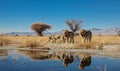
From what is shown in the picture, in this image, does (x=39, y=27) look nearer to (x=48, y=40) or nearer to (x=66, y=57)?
(x=48, y=40)

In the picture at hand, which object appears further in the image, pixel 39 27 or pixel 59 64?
pixel 39 27

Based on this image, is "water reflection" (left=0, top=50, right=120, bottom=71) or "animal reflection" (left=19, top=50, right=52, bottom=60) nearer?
"water reflection" (left=0, top=50, right=120, bottom=71)

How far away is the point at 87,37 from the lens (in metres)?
25.7

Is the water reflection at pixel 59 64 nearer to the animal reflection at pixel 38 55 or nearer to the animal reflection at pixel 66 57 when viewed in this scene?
the animal reflection at pixel 66 57

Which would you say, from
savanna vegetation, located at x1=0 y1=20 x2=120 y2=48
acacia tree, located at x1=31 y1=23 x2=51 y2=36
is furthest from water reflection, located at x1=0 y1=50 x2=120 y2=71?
acacia tree, located at x1=31 y1=23 x2=51 y2=36

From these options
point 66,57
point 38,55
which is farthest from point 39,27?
point 66,57

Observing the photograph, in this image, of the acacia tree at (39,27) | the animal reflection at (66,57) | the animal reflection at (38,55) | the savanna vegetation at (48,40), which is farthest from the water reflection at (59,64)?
the acacia tree at (39,27)

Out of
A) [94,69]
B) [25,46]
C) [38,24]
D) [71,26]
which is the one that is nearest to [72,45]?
[25,46]

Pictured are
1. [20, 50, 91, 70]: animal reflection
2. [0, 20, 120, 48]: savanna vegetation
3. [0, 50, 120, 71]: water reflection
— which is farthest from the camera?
[0, 20, 120, 48]: savanna vegetation

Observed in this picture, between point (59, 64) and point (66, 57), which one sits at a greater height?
point (66, 57)

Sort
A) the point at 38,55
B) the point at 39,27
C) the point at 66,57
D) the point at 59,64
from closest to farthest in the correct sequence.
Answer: the point at 59,64 → the point at 66,57 → the point at 38,55 → the point at 39,27

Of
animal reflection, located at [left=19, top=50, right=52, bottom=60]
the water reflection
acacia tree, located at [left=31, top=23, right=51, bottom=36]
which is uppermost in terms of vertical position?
acacia tree, located at [left=31, top=23, right=51, bottom=36]

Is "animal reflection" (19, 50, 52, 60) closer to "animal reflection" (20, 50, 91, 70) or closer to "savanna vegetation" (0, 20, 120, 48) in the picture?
"animal reflection" (20, 50, 91, 70)

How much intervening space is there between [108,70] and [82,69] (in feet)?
3.76
